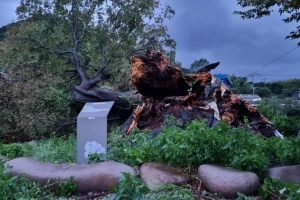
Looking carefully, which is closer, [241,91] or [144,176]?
[144,176]

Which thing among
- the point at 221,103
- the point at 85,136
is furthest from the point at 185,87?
the point at 85,136

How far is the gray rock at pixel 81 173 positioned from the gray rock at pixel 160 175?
0.53 ft

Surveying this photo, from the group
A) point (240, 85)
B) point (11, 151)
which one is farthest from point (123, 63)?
point (240, 85)

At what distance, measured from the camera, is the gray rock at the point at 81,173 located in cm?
410

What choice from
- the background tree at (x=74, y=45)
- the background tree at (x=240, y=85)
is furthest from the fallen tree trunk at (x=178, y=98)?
the background tree at (x=240, y=85)

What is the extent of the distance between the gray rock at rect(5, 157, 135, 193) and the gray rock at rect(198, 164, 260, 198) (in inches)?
33.2

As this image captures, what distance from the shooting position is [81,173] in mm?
4172

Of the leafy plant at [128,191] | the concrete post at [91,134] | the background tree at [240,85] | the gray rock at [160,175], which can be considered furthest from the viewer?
the background tree at [240,85]

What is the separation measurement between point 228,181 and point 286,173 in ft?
2.63

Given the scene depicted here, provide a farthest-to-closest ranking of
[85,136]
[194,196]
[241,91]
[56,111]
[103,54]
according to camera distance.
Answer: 1. [241,91]
2. [103,54]
3. [56,111]
4. [85,136]
5. [194,196]

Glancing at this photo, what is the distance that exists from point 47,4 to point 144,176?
31.6 ft

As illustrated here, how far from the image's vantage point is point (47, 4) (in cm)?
1223

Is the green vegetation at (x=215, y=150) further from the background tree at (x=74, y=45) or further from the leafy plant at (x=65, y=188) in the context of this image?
the background tree at (x=74, y=45)

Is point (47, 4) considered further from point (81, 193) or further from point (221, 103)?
point (81, 193)
